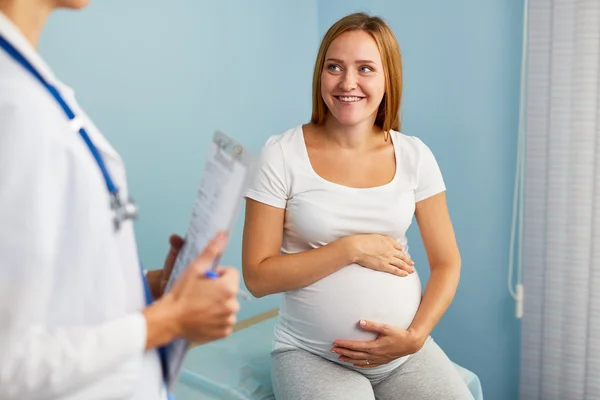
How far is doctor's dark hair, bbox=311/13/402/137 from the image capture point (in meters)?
1.63

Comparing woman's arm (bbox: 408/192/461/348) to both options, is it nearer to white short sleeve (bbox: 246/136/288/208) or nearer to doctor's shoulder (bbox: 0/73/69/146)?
white short sleeve (bbox: 246/136/288/208)

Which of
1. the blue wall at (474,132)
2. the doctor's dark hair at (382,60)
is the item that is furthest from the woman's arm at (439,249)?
the blue wall at (474,132)

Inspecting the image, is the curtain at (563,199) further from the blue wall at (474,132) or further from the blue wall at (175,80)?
the blue wall at (175,80)

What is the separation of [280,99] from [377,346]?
1246 millimetres

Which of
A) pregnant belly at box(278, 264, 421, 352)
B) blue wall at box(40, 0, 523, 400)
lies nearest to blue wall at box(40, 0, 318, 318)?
blue wall at box(40, 0, 523, 400)

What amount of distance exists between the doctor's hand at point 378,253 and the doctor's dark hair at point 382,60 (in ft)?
1.16

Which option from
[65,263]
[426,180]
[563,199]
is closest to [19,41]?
[65,263]

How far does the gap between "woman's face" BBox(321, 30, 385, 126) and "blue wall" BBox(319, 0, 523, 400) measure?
2.22ft

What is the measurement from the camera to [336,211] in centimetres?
157

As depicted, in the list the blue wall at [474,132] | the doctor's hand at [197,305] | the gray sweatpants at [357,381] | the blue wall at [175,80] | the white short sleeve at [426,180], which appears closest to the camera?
the doctor's hand at [197,305]

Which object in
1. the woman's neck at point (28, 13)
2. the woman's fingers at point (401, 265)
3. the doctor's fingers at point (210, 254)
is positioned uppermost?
the woman's neck at point (28, 13)

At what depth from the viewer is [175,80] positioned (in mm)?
2066

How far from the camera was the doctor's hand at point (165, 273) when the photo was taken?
956mm

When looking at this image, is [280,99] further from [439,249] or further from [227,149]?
→ [227,149]
